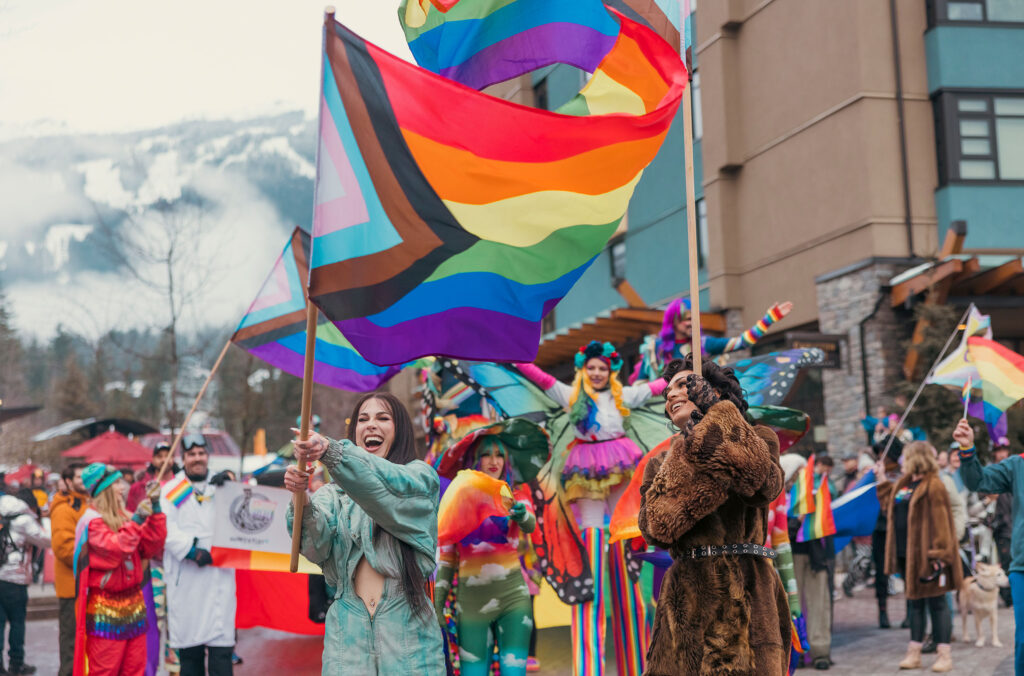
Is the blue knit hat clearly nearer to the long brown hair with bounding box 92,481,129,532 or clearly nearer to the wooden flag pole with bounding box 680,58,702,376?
the long brown hair with bounding box 92,481,129,532

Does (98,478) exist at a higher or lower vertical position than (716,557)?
higher

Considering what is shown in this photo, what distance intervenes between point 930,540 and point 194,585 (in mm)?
6325

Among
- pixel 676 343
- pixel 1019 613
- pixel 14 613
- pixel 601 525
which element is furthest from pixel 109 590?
pixel 1019 613

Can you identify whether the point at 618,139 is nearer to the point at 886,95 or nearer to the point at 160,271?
the point at 886,95

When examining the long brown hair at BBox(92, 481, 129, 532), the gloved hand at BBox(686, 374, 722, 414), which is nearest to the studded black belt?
the gloved hand at BBox(686, 374, 722, 414)

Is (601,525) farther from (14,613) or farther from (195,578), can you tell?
(14,613)

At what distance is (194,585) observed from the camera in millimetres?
7934

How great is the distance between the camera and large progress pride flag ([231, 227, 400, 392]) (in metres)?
8.78

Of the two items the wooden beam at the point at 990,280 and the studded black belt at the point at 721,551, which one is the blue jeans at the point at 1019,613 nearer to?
the studded black belt at the point at 721,551

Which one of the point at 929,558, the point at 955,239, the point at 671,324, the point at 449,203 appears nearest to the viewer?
the point at 449,203

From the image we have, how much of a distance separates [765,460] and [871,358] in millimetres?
16370

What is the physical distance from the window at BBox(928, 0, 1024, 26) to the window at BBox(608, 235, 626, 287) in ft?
33.4

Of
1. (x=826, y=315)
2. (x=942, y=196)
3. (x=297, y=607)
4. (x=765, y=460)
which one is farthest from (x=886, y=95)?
(x=765, y=460)

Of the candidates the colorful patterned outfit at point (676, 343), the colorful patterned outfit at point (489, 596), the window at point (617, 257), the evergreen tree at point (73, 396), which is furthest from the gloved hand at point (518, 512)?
the evergreen tree at point (73, 396)
